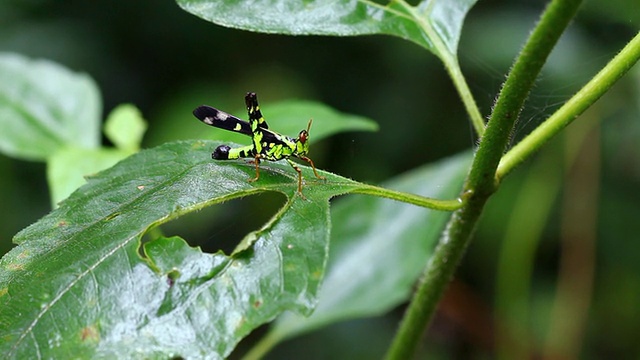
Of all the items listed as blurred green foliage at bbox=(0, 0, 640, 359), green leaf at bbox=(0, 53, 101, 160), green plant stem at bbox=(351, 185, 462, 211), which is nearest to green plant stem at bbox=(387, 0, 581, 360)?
green plant stem at bbox=(351, 185, 462, 211)

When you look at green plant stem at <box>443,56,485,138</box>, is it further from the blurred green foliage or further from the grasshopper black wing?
the blurred green foliage

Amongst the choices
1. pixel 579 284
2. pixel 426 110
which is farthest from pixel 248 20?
pixel 426 110

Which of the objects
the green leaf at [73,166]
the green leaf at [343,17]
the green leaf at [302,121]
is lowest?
the green leaf at [302,121]

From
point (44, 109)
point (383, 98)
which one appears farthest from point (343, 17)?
point (383, 98)

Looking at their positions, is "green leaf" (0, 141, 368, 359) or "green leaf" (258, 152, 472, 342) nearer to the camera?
"green leaf" (0, 141, 368, 359)

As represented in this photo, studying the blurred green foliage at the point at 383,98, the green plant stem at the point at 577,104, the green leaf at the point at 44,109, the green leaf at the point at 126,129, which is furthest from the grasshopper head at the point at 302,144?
the blurred green foliage at the point at 383,98

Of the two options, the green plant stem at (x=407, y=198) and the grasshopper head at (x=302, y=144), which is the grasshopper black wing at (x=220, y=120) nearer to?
the grasshopper head at (x=302, y=144)

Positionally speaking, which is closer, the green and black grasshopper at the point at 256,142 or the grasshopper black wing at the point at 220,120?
the green and black grasshopper at the point at 256,142
